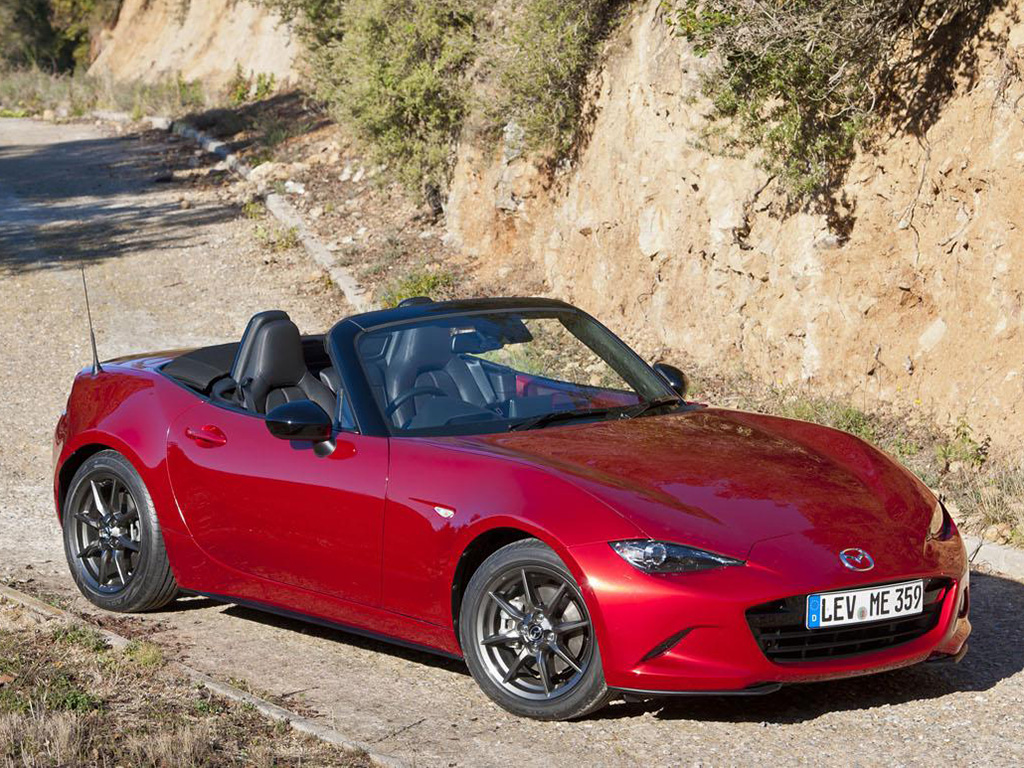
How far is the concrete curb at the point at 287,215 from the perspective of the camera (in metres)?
15.8

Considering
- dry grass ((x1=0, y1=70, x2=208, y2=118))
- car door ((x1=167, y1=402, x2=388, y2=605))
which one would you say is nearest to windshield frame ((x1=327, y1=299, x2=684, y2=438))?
car door ((x1=167, y1=402, x2=388, y2=605))

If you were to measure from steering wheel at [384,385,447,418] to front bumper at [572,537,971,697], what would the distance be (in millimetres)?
1272

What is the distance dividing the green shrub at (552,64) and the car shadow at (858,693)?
364 inches

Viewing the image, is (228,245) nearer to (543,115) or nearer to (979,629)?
(543,115)

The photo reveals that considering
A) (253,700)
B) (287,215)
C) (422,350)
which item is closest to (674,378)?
(422,350)

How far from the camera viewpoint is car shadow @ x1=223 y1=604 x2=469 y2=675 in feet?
18.9

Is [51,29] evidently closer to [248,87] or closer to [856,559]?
[248,87]

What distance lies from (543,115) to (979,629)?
9.31 metres

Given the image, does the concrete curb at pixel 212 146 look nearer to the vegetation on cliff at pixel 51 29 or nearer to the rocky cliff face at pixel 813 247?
the rocky cliff face at pixel 813 247

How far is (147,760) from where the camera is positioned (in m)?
4.38

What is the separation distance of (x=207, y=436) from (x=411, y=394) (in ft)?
3.21

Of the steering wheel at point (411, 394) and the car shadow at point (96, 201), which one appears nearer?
the steering wheel at point (411, 394)

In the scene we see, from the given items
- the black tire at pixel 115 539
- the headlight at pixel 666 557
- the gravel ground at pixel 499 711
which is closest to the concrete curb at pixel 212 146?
the gravel ground at pixel 499 711

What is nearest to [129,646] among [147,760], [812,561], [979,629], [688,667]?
[147,760]
